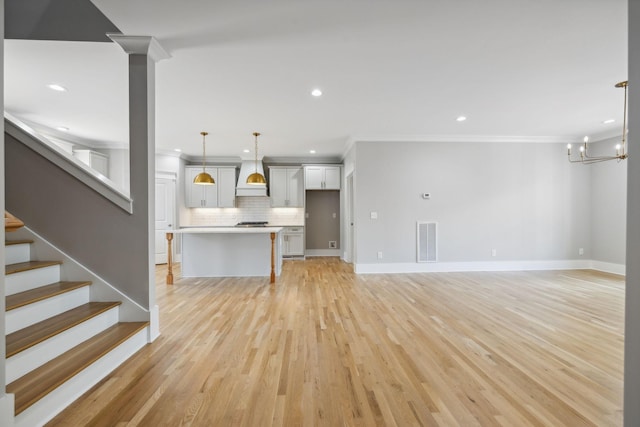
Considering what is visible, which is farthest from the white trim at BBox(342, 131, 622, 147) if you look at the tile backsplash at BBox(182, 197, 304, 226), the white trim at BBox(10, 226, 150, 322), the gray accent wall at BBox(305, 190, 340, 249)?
the white trim at BBox(10, 226, 150, 322)

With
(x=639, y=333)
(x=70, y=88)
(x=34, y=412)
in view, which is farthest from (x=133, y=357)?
(x=70, y=88)

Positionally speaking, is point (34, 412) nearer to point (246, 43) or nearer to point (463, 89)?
point (246, 43)

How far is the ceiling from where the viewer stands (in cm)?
212

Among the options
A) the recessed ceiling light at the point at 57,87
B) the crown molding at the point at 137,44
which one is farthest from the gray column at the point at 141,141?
the recessed ceiling light at the point at 57,87

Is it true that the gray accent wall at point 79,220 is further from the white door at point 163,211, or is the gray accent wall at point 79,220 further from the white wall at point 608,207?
the white wall at point 608,207

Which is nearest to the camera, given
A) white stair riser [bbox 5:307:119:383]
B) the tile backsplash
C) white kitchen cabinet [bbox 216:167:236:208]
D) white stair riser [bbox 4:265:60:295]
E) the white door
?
white stair riser [bbox 5:307:119:383]

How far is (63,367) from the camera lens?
5.56 feet

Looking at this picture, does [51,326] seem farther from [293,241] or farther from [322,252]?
[322,252]

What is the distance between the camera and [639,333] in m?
1.09

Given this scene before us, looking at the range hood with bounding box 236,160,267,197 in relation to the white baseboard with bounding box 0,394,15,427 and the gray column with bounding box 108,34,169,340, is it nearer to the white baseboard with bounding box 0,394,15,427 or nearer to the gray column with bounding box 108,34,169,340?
the gray column with bounding box 108,34,169,340

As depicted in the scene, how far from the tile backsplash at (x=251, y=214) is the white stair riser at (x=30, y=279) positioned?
5.39m

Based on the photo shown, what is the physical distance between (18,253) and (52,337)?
1.03 m

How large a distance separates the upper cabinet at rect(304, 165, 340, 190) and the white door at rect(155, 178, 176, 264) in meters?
3.47

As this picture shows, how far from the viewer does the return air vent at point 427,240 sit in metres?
5.50
